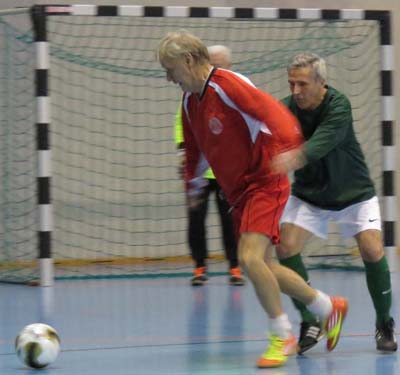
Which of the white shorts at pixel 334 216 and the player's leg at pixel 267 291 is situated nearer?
the player's leg at pixel 267 291

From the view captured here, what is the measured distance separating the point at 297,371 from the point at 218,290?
3.09 meters

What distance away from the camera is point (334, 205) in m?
5.55

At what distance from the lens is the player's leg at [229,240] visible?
8.28 meters

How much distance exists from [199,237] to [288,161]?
3.44m

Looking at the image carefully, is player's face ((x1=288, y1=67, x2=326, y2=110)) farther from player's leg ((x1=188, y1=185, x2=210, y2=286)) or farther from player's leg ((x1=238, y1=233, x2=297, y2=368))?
player's leg ((x1=188, y1=185, x2=210, y2=286))

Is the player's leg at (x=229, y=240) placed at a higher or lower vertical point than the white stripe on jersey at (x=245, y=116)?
lower

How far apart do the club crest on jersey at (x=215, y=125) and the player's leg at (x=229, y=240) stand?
10.1ft

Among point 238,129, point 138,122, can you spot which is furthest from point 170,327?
point 138,122

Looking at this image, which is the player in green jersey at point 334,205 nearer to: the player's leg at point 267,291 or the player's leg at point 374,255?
the player's leg at point 374,255

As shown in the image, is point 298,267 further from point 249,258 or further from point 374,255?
point 249,258

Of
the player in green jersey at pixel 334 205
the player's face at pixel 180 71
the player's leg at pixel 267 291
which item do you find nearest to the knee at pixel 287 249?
the player in green jersey at pixel 334 205

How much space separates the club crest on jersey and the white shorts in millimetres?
697

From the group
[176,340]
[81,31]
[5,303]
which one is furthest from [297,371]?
[81,31]

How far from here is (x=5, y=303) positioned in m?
7.60
